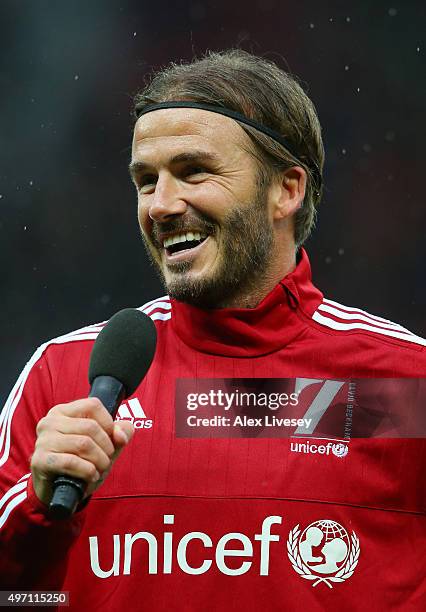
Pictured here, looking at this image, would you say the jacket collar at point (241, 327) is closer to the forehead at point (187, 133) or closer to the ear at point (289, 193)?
the ear at point (289, 193)

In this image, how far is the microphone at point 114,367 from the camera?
1.62 metres

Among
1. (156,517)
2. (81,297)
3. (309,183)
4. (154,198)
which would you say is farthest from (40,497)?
(81,297)

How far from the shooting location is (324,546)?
8.12ft

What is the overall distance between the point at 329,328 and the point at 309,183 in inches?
19.3

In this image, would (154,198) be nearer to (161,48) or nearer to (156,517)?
(156,517)

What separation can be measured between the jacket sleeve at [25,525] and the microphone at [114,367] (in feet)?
0.79

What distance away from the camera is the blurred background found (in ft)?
21.2

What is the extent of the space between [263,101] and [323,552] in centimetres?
120

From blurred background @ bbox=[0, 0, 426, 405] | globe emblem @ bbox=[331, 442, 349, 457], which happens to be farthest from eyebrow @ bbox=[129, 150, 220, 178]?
blurred background @ bbox=[0, 0, 426, 405]

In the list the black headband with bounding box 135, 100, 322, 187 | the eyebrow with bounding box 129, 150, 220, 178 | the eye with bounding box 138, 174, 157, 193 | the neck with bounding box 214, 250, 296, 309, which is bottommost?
the neck with bounding box 214, 250, 296, 309

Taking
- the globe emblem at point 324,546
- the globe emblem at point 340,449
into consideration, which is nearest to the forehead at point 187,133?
Answer: the globe emblem at point 340,449

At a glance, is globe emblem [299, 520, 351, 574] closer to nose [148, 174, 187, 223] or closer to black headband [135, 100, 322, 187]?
nose [148, 174, 187, 223]

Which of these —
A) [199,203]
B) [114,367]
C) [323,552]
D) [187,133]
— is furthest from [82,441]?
[187,133]

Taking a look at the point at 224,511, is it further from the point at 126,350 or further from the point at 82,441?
the point at 82,441
